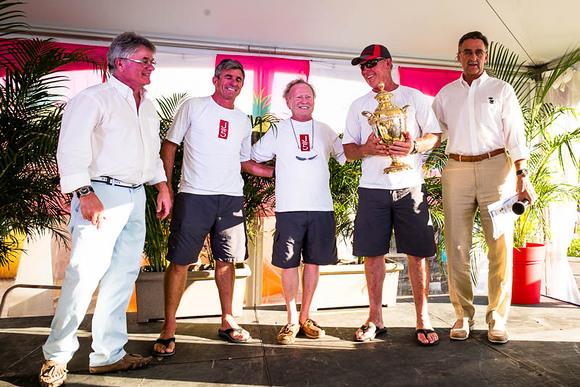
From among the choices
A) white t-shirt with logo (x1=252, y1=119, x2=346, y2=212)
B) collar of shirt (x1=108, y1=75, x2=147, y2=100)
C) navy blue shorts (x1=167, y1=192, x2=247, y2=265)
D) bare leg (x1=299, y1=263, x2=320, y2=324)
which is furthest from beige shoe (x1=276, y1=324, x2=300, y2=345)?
collar of shirt (x1=108, y1=75, x2=147, y2=100)

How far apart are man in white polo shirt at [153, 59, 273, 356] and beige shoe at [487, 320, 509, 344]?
152 centimetres

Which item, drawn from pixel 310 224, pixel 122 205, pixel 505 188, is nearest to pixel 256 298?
pixel 310 224

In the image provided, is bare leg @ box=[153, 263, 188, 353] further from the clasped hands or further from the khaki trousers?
the khaki trousers

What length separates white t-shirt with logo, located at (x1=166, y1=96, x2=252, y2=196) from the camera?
8.47 feet

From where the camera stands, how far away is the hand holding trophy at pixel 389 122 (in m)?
2.47

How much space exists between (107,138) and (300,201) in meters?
1.15

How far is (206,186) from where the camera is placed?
257 cm

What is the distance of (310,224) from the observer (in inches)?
106

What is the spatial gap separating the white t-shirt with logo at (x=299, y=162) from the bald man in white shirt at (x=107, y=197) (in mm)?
759

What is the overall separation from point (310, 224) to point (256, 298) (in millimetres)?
1407

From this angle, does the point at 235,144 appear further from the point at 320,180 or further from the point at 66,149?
the point at 66,149

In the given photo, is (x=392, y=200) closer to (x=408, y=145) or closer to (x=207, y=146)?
(x=408, y=145)

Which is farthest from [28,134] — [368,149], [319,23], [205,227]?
[319,23]

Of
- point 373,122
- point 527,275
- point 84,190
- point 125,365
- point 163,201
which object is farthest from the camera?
point 527,275
